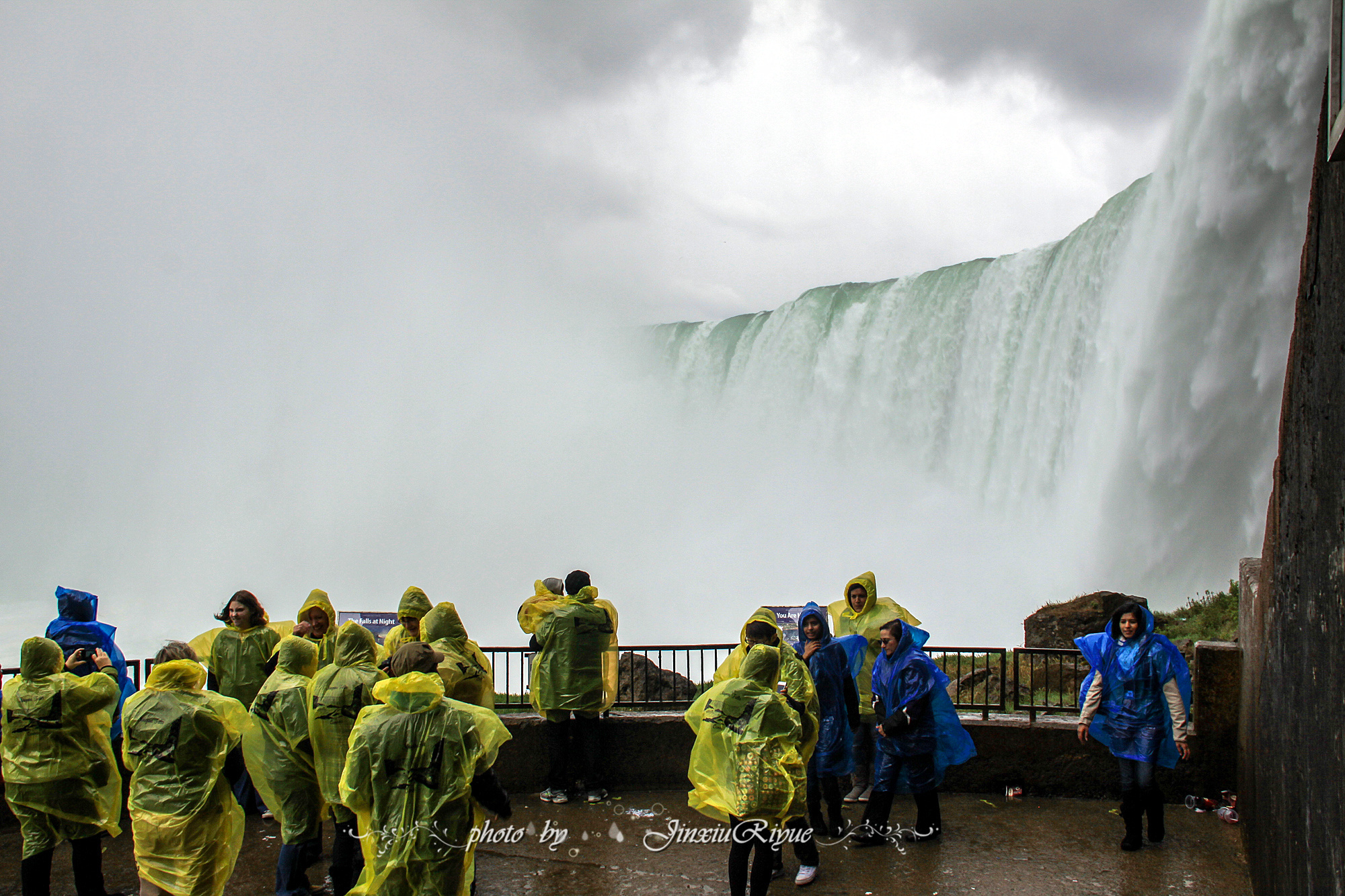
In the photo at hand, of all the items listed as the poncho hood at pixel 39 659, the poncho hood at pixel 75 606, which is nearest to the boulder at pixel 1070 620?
the poncho hood at pixel 75 606

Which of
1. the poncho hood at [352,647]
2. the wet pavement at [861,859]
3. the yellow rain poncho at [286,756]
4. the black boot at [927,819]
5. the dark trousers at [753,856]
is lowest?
the wet pavement at [861,859]

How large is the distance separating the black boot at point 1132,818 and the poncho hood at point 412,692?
392 centimetres

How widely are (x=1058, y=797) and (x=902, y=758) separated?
175 centimetres

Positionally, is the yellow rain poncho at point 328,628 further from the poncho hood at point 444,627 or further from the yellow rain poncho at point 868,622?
the yellow rain poncho at point 868,622

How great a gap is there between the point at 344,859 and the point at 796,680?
7.24 feet

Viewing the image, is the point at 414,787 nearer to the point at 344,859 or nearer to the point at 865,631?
the point at 344,859

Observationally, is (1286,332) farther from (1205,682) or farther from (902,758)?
(902,758)

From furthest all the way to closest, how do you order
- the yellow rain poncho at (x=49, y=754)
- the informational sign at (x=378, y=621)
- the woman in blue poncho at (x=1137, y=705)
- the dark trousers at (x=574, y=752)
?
the informational sign at (x=378, y=621) → the dark trousers at (x=574, y=752) → the woman in blue poncho at (x=1137, y=705) → the yellow rain poncho at (x=49, y=754)

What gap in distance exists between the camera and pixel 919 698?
201 inches

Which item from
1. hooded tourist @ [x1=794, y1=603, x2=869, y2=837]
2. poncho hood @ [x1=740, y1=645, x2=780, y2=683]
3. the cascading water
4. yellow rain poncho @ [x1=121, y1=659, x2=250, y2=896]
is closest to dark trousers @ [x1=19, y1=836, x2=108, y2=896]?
yellow rain poncho @ [x1=121, y1=659, x2=250, y2=896]

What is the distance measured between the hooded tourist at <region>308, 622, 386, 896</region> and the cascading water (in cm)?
1111

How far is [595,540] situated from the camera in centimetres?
2770

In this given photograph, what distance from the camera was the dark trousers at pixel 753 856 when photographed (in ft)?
13.0

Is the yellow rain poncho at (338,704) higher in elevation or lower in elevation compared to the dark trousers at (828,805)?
higher
